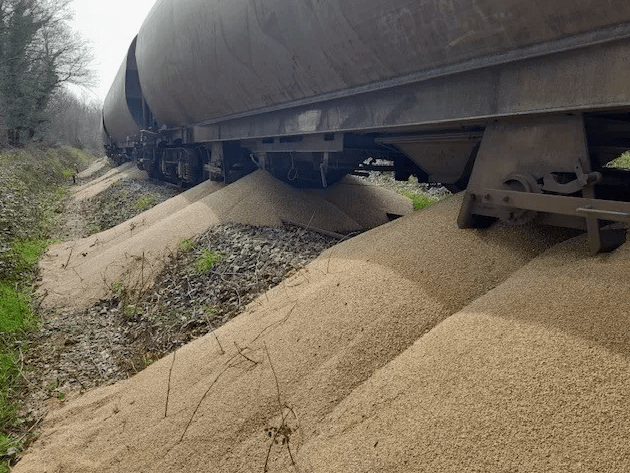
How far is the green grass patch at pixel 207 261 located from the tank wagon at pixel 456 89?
2.12 meters

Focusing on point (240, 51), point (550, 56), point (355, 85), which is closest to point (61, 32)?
point (240, 51)

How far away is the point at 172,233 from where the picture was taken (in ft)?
23.4

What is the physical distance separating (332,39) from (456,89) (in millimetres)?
1610

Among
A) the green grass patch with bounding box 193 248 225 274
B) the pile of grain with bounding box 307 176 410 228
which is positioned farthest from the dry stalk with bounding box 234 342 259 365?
the pile of grain with bounding box 307 176 410 228

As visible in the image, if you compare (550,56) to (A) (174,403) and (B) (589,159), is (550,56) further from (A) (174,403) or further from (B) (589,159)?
(A) (174,403)

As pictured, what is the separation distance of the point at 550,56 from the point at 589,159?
82 centimetres

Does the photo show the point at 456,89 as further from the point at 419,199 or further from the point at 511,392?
the point at 419,199

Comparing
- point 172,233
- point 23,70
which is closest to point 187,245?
point 172,233

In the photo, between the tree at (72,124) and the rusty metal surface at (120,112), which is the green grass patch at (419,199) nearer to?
the rusty metal surface at (120,112)

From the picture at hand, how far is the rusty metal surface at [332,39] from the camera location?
295 cm

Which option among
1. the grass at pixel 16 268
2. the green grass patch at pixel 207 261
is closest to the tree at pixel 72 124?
the grass at pixel 16 268

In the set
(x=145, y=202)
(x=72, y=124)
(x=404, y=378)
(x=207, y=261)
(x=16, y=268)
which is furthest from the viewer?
(x=72, y=124)

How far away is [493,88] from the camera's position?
136 inches

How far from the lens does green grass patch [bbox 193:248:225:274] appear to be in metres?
5.56
